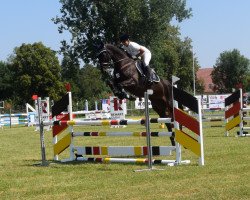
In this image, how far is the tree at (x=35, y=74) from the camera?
217 feet

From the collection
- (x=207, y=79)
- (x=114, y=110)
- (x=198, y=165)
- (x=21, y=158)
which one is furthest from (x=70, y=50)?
(x=207, y=79)

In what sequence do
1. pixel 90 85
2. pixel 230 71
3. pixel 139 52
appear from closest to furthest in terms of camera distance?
pixel 139 52
pixel 90 85
pixel 230 71

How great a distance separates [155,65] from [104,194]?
45.7 metres

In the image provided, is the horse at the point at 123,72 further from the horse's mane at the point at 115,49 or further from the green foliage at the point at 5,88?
the green foliage at the point at 5,88

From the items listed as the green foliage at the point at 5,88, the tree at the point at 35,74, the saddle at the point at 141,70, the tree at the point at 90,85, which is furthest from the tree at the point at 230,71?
the saddle at the point at 141,70

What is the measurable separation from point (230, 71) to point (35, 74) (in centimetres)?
3815

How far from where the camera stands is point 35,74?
6738cm

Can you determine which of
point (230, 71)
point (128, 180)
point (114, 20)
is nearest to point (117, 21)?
point (114, 20)

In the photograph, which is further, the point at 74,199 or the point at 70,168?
the point at 70,168

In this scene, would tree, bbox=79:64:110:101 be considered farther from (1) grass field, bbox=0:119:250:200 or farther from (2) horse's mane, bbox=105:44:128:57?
(1) grass field, bbox=0:119:250:200

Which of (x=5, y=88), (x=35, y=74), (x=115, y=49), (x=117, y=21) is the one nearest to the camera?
(x=115, y=49)

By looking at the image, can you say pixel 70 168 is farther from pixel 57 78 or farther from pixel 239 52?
pixel 239 52

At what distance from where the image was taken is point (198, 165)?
8.55 m

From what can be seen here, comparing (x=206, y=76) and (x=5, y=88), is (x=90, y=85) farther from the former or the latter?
(x=206, y=76)
